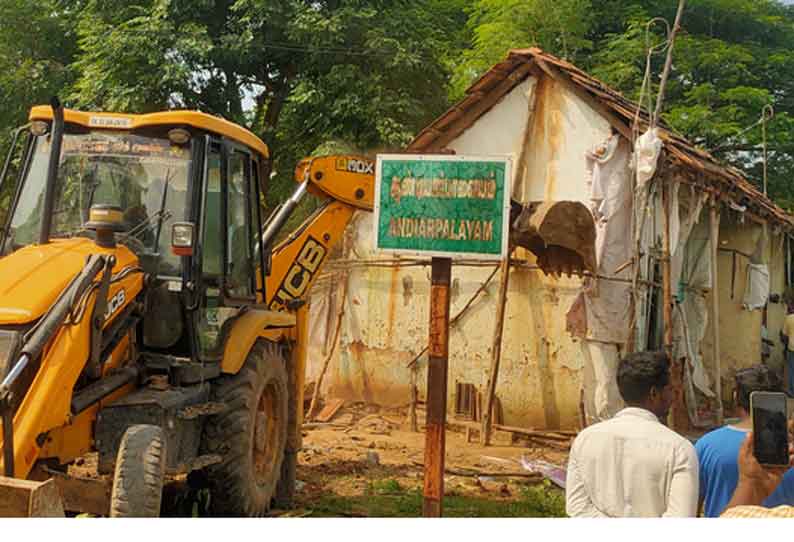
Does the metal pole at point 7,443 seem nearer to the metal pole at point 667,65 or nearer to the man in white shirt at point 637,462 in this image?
the man in white shirt at point 637,462

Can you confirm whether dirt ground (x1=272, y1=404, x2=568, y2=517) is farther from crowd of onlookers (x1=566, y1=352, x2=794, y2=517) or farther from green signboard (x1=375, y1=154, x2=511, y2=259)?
crowd of onlookers (x1=566, y1=352, x2=794, y2=517)

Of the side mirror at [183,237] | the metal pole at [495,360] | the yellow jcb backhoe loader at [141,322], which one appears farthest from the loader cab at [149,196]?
the metal pole at [495,360]

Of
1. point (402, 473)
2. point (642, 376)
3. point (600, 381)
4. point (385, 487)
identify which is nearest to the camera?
point (642, 376)

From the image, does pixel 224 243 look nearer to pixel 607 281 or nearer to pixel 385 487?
pixel 385 487

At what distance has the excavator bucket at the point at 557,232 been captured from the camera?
6.48 metres

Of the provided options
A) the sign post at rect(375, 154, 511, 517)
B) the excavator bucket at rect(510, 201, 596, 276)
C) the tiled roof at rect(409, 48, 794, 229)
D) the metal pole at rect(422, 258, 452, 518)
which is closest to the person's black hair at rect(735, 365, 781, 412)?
the sign post at rect(375, 154, 511, 517)

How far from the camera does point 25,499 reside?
11.5 ft


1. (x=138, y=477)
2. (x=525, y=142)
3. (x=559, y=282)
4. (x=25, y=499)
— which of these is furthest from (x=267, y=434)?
(x=525, y=142)

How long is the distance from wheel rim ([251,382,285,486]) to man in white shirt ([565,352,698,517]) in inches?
135

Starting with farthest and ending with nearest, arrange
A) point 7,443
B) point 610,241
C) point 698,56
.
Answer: point 698,56, point 610,241, point 7,443

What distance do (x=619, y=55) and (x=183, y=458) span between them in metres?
13.7

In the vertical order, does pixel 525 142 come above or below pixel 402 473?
above

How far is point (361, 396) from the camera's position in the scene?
480 inches

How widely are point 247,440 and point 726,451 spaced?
130 inches
